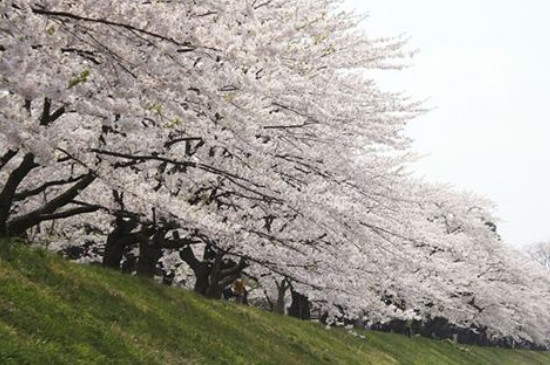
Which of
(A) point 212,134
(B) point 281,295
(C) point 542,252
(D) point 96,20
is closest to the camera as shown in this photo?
(D) point 96,20

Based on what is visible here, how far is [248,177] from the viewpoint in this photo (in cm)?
1234

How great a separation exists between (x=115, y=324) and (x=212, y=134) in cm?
350

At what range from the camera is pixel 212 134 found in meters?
10.4

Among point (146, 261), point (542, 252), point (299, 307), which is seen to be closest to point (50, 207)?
point (146, 261)

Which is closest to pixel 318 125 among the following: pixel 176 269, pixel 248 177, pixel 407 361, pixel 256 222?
pixel 248 177

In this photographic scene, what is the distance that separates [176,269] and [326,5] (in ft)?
52.8

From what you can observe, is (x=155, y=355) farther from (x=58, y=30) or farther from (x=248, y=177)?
(x=58, y=30)

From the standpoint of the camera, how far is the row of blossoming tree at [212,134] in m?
7.21

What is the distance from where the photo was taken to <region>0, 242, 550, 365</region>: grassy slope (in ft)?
27.7

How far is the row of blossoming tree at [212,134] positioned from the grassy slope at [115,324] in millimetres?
1227

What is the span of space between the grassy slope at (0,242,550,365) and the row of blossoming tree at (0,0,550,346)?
123cm

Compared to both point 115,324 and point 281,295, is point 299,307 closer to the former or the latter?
point 281,295

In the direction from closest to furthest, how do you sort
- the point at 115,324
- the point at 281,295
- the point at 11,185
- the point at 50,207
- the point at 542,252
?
the point at 115,324, the point at 11,185, the point at 50,207, the point at 281,295, the point at 542,252

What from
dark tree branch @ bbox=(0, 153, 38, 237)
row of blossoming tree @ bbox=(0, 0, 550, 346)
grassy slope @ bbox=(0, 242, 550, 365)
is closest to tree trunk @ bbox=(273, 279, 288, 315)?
row of blossoming tree @ bbox=(0, 0, 550, 346)
